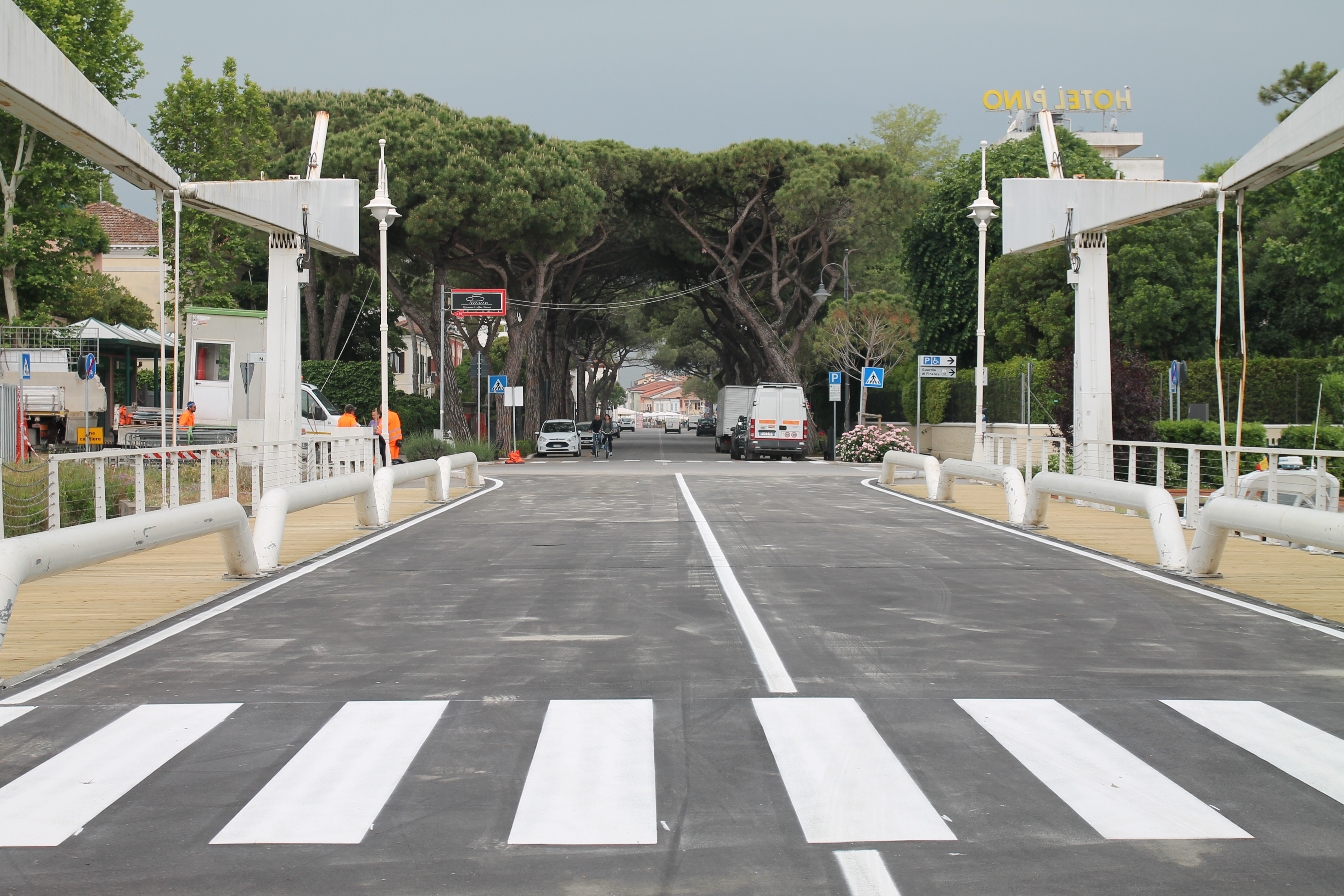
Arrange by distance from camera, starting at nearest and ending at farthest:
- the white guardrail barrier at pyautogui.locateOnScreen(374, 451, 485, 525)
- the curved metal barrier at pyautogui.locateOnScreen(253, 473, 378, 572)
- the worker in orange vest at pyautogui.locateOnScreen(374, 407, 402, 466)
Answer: the curved metal barrier at pyautogui.locateOnScreen(253, 473, 378, 572)
the white guardrail barrier at pyautogui.locateOnScreen(374, 451, 485, 525)
the worker in orange vest at pyautogui.locateOnScreen(374, 407, 402, 466)

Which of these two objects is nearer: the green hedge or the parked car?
the green hedge

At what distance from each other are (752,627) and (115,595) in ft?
18.1

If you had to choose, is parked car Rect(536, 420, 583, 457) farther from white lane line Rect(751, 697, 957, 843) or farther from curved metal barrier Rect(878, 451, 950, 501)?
white lane line Rect(751, 697, 957, 843)

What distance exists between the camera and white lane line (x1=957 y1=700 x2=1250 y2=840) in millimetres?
4629

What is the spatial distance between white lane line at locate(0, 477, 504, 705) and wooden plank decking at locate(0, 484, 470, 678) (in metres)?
0.28

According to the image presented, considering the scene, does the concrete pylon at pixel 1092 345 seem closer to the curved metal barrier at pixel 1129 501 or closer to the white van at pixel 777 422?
the curved metal barrier at pixel 1129 501

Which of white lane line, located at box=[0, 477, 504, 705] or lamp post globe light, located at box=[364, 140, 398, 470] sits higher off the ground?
lamp post globe light, located at box=[364, 140, 398, 470]

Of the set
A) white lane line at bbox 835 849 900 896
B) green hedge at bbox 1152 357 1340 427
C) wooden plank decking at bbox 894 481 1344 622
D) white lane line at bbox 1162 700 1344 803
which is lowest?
white lane line at bbox 835 849 900 896

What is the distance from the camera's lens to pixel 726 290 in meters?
54.6

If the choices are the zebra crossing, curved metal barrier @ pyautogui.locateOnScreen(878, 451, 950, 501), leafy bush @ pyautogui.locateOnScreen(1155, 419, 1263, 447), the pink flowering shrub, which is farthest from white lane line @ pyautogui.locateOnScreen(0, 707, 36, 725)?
the pink flowering shrub

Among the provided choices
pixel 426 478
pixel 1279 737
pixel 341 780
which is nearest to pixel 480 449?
pixel 426 478

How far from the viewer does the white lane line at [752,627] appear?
705 centimetres

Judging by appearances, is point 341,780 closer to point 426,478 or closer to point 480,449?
point 426,478

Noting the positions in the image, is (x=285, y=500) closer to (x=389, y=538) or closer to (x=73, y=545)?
(x=389, y=538)
